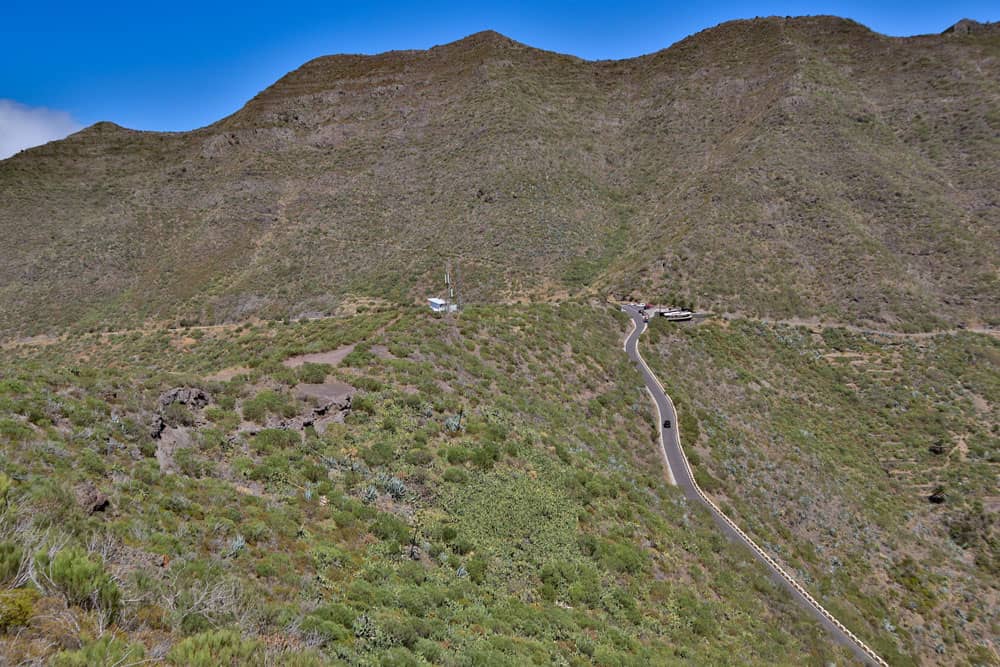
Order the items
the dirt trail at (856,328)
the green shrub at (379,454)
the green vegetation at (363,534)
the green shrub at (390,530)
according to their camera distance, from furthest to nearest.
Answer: the dirt trail at (856,328)
the green shrub at (379,454)
the green shrub at (390,530)
the green vegetation at (363,534)

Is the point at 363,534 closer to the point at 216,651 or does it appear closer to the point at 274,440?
the point at 274,440

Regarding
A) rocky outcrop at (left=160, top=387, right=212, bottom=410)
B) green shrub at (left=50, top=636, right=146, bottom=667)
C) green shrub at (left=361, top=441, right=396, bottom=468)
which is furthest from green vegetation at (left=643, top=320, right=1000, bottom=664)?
green shrub at (left=50, top=636, right=146, bottom=667)

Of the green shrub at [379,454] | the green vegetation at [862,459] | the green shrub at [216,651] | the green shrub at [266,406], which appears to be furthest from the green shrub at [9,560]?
the green vegetation at [862,459]

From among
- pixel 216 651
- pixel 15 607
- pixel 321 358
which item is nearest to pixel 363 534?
pixel 216 651

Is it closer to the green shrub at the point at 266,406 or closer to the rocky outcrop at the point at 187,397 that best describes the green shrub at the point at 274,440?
the green shrub at the point at 266,406

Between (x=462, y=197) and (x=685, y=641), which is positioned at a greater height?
(x=462, y=197)

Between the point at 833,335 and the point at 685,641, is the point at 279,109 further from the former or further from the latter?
the point at 685,641

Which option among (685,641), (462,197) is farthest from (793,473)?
(462,197)

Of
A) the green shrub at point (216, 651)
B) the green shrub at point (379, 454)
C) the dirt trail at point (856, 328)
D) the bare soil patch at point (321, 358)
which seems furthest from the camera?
the dirt trail at point (856, 328)
